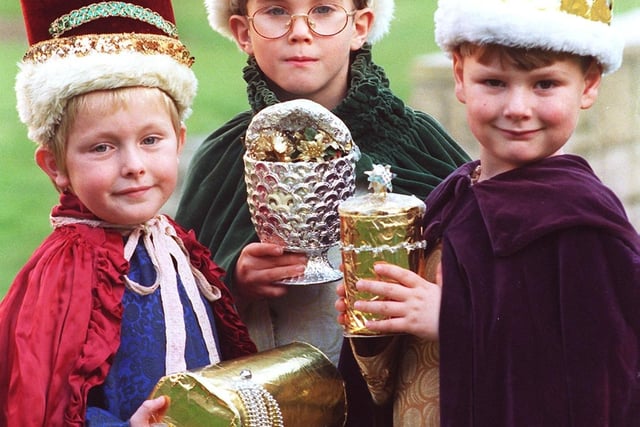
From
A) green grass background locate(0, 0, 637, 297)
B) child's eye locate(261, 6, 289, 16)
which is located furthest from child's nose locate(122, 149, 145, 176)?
green grass background locate(0, 0, 637, 297)

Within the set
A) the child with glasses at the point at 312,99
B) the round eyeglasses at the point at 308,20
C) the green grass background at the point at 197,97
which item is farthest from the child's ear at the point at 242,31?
the green grass background at the point at 197,97

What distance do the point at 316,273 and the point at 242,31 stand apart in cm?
73

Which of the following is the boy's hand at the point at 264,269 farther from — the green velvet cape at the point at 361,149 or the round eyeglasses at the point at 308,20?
the round eyeglasses at the point at 308,20

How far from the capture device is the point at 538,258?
224 cm

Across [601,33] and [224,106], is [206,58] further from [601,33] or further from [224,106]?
[601,33]

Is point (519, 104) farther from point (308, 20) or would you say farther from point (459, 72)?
point (308, 20)

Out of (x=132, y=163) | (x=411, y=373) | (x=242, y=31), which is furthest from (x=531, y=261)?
(x=242, y=31)

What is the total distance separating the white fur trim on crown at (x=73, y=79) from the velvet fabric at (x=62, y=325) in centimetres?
22

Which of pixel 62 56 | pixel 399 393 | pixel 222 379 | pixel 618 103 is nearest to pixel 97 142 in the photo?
pixel 62 56

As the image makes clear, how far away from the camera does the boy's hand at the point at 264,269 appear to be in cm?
265

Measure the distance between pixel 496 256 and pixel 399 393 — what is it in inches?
16.0

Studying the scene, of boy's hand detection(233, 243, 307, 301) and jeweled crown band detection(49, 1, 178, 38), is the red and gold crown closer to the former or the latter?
jeweled crown band detection(49, 1, 178, 38)

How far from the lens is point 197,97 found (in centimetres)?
765

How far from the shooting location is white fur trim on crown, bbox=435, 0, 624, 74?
87.4 inches
